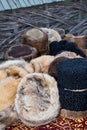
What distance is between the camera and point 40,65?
81.9 inches

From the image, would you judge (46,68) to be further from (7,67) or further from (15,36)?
(15,36)

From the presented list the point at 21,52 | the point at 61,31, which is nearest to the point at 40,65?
the point at 21,52

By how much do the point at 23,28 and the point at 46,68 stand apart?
0.88 meters

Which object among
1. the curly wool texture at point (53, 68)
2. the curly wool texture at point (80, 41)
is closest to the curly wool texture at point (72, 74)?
the curly wool texture at point (53, 68)

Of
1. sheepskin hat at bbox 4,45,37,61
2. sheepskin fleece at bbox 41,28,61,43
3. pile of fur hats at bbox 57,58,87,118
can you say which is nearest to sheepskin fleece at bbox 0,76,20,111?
pile of fur hats at bbox 57,58,87,118

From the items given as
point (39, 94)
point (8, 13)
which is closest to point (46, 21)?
point (8, 13)

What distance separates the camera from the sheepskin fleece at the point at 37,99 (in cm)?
179

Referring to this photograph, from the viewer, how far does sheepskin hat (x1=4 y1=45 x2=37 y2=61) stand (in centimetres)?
234

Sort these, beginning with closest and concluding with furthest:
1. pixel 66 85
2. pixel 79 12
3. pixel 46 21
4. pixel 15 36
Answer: pixel 66 85 → pixel 15 36 → pixel 46 21 → pixel 79 12

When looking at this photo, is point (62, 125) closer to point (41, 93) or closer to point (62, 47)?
point (41, 93)

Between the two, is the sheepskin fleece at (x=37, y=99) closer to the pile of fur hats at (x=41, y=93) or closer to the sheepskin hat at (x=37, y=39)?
the pile of fur hats at (x=41, y=93)

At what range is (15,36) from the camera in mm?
2770

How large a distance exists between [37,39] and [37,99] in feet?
2.86

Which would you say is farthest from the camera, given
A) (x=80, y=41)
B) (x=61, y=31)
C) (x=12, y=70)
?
(x=61, y=31)
